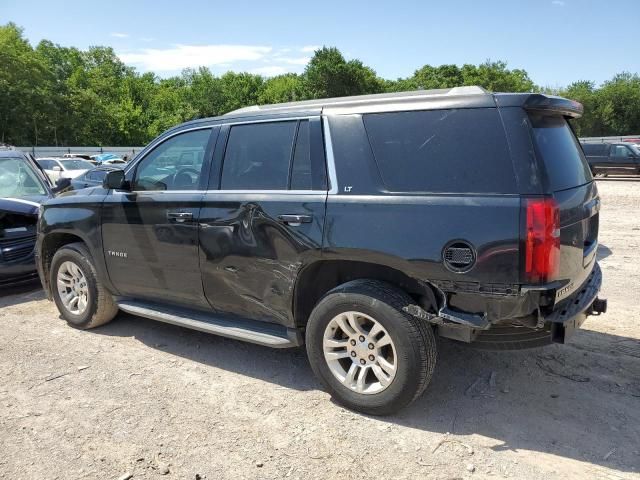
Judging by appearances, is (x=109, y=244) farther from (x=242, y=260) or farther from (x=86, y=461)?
(x=86, y=461)

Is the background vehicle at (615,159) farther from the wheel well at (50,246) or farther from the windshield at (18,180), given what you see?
the wheel well at (50,246)

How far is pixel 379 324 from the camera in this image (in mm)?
3355

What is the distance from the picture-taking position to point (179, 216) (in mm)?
4238

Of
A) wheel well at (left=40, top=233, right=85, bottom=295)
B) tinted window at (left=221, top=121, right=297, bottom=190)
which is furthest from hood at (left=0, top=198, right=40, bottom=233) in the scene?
tinted window at (left=221, top=121, right=297, bottom=190)

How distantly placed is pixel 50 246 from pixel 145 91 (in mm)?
67157

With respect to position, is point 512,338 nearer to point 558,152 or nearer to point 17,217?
point 558,152

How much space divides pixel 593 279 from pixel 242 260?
2.56 metres

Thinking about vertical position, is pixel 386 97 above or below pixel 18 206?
above

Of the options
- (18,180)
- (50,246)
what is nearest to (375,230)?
(50,246)

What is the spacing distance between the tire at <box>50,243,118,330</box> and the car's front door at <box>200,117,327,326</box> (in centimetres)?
146

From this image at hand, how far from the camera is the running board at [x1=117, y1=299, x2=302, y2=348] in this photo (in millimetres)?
3824

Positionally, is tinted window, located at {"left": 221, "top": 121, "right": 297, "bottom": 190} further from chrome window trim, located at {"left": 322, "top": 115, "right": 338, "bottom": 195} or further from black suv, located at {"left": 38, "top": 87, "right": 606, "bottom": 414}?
chrome window trim, located at {"left": 322, "top": 115, "right": 338, "bottom": 195}

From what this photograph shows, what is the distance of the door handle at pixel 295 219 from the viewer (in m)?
3.56

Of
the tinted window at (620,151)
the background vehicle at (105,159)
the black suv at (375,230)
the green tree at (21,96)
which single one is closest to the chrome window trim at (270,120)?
the black suv at (375,230)
